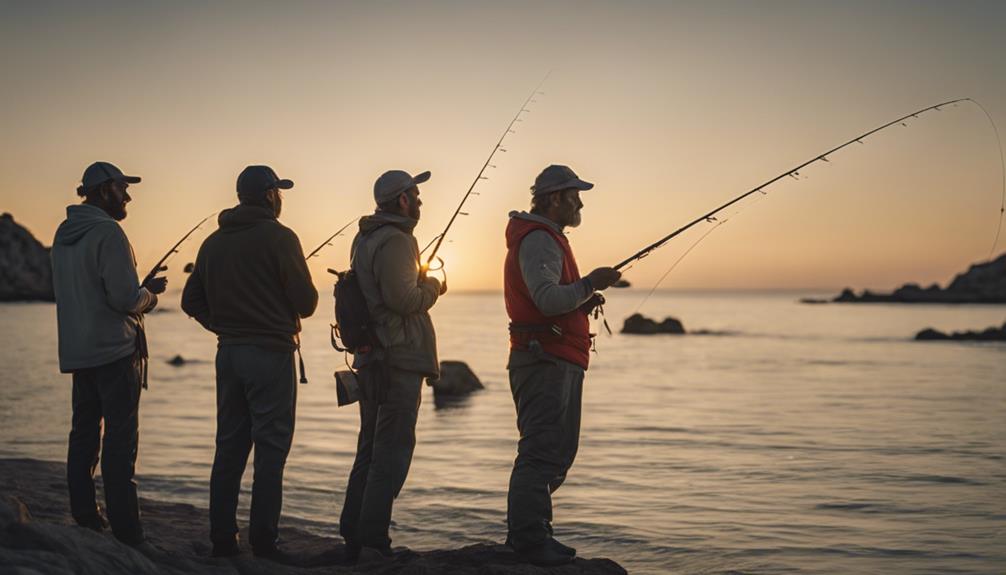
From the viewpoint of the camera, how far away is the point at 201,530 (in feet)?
22.2

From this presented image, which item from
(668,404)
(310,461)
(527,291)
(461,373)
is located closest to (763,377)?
(668,404)

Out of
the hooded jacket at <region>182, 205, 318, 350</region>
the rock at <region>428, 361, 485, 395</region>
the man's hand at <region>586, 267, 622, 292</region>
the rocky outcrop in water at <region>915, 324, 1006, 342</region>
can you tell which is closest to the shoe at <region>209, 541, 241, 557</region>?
the hooded jacket at <region>182, 205, 318, 350</region>

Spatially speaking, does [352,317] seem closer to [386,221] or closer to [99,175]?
[386,221]

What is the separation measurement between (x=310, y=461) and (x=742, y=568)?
20.5ft

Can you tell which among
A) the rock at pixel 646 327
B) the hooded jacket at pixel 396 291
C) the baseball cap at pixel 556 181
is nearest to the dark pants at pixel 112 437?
the hooded jacket at pixel 396 291

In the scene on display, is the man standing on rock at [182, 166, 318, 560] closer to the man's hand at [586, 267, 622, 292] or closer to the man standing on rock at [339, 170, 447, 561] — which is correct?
the man standing on rock at [339, 170, 447, 561]

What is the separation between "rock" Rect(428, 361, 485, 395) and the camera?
20016 mm

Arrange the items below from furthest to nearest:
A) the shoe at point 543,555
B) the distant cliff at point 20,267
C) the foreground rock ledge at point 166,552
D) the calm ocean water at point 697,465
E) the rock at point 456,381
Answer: the distant cliff at point 20,267 → the rock at point 456,381 → the calm ocean water at point 697,465 → the shoe at point 543,555 → the foreground rock ledge at point 166,552

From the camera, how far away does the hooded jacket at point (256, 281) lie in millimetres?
5074

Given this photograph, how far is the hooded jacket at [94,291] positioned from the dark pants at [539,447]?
6.72 feet

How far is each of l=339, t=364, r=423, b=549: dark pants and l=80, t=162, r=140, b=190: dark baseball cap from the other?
164 centimetres

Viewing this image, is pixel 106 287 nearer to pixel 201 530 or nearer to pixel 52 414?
pixel 201 530

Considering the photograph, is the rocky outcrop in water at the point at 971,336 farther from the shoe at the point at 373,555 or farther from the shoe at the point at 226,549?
the shoe at the point at 226,549

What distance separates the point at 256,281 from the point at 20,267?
422 feet
